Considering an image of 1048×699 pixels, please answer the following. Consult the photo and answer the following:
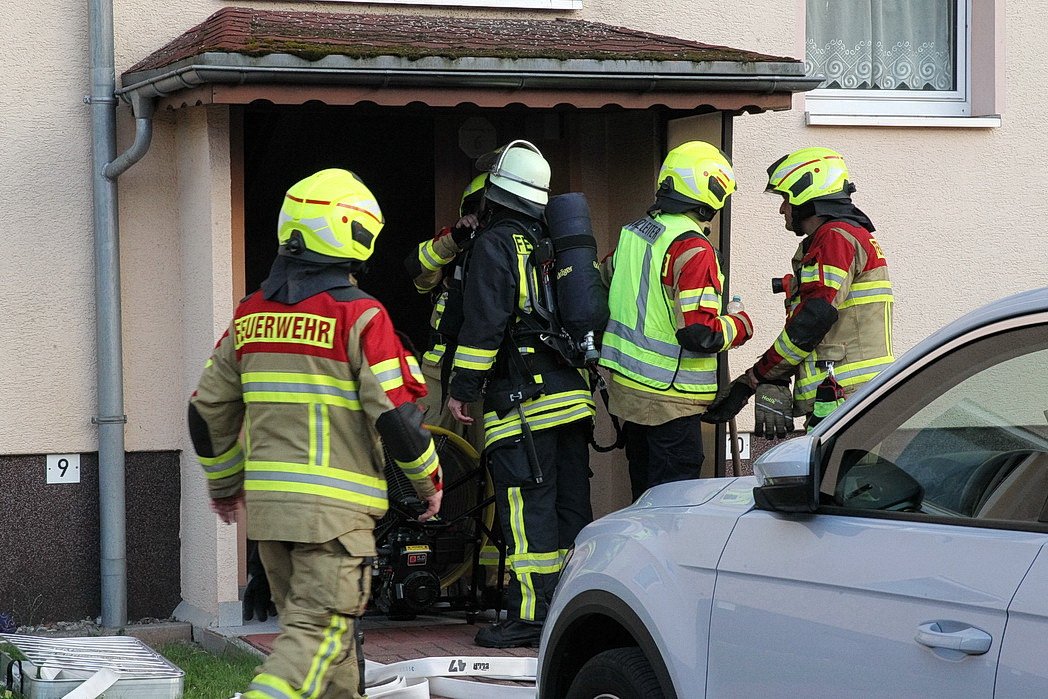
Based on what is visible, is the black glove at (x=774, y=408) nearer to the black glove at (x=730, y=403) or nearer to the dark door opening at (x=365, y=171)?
the black glove at (x=730, y=403)

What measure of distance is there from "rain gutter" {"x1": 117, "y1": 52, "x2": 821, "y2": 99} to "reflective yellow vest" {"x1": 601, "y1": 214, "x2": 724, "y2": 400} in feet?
2.35

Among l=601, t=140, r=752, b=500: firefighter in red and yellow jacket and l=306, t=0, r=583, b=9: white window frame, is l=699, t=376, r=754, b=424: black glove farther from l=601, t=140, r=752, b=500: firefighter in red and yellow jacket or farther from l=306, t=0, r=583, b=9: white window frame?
l=306, t=0, r=583, b=9: white window frame

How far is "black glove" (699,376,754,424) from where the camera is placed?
21.5ft

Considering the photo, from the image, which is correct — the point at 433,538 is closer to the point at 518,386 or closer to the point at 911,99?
the point at 518,386

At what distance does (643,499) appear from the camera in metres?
4.34

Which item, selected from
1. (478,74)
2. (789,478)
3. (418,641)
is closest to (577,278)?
(478,74)

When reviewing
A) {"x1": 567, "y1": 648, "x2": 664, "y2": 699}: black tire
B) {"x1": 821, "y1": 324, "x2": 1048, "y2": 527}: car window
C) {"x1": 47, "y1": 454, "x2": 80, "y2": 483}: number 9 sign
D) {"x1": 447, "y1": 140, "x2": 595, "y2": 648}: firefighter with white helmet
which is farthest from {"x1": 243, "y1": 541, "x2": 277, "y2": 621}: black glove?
{"x1": 821, "y1": 324, "x2": 1048, "y2": 527}: car window

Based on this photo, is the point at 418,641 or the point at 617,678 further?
the point at 418,641

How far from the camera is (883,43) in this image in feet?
29.2

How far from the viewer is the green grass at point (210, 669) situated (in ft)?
19.1

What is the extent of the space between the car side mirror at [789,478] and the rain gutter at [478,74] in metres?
3.35

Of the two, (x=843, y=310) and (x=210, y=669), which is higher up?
(x=843, y=310)

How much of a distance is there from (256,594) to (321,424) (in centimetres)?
256

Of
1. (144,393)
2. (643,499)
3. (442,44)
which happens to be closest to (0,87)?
(144,393)
